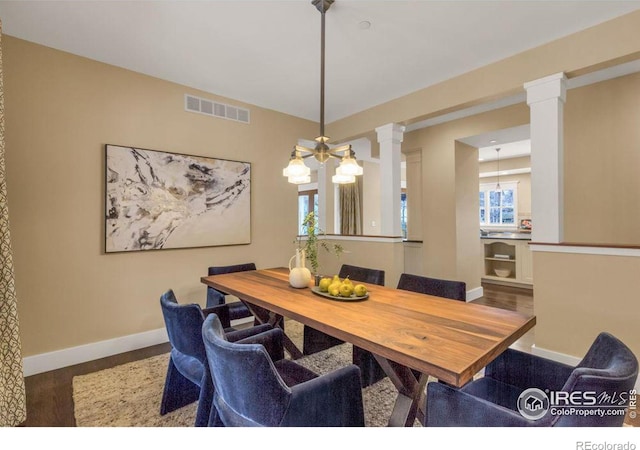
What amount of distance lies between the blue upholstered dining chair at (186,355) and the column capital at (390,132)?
9.22 feet

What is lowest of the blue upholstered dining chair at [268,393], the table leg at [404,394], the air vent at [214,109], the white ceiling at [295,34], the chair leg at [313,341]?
the chair leg at [313,341]

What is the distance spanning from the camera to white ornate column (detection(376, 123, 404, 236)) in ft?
12.8

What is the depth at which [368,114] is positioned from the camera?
4.15 m

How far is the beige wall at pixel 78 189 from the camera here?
2.61 m

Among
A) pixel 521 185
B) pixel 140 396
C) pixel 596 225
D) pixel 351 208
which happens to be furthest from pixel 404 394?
pixel 521 185

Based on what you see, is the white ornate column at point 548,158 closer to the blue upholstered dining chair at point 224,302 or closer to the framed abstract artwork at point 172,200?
the blue upholstered dining chair at point 224,302

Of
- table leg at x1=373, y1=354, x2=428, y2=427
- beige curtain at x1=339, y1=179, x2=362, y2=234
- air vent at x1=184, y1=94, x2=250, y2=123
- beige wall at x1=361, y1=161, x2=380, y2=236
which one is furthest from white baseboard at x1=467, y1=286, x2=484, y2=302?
air vent at x1=184, y1=94, x2=250, y2=123

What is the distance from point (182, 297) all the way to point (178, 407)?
156cm

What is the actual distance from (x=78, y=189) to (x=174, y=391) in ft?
6.61

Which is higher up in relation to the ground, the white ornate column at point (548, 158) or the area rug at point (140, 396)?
the white ornate column at point (548, 158)

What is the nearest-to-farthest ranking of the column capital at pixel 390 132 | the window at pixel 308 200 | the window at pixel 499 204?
1. the column capital at pixel 390 132
2. the window at pixel 499 204
3. the window at pixel 308 200

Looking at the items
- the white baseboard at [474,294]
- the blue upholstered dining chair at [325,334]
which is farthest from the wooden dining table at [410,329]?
the white baseboard at [474,294]

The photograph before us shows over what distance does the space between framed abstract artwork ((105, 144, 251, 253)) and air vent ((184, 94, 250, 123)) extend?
531mm
